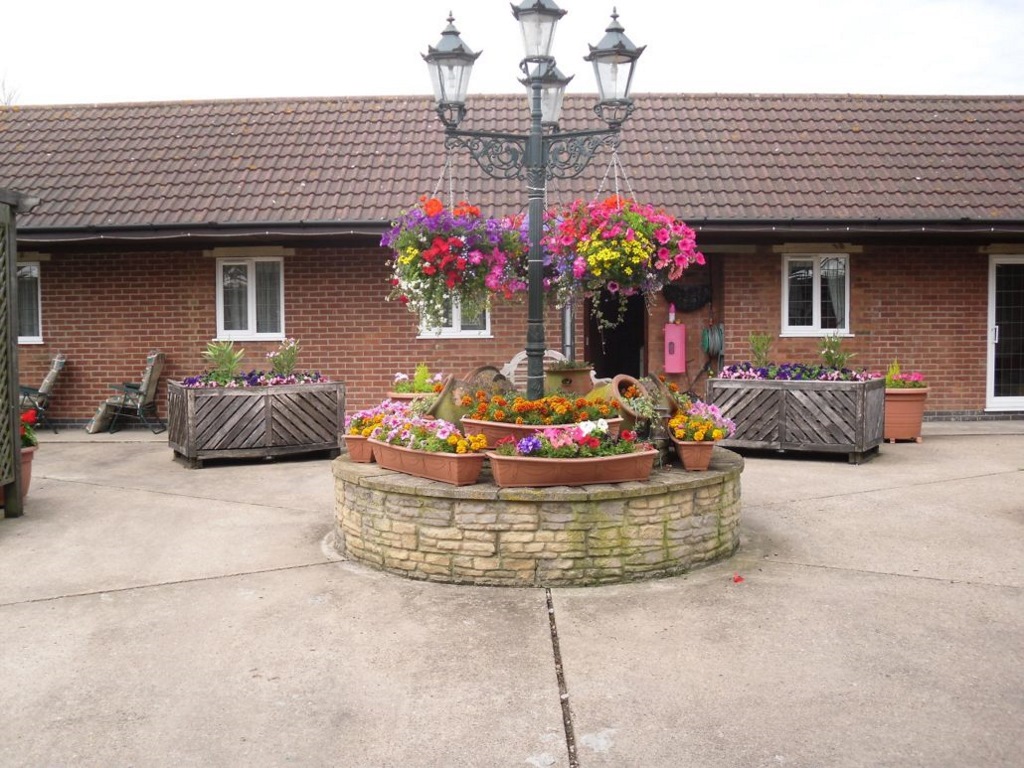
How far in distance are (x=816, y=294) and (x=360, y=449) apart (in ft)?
28.1

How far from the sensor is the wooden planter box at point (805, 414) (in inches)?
376

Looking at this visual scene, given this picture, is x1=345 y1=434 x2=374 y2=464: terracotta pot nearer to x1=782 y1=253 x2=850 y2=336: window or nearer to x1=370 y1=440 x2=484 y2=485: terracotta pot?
x1=370 y1=440 x2=484 y2=485: terracotta pot

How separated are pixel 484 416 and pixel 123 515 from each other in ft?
10.8

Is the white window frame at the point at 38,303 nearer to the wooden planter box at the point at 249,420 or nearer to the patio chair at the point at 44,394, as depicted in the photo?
the patio chair at the point at 44,394

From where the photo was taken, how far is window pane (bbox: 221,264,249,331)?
13273 millimetres

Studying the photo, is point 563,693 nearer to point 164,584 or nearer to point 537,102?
point 164,584

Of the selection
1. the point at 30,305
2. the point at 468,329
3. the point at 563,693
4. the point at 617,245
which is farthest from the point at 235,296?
the point at 563,693

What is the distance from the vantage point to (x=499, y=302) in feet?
40.6

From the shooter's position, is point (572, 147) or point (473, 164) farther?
point (473, 164)

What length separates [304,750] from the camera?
11.1 ft

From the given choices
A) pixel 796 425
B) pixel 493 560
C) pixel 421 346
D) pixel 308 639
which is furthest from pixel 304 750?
pixel 421 346

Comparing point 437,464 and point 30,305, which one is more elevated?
point 30,305

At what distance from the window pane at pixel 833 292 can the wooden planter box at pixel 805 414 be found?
3.15 m

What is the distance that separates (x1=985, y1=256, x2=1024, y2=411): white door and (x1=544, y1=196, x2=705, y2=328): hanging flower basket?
889 centimetres
